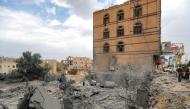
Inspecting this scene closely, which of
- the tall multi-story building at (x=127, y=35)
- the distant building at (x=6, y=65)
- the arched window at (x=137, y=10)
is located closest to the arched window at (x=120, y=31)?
the tall multi-story building at (x=127, y=35)

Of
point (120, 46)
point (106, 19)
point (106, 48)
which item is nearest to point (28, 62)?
point (106, 48)

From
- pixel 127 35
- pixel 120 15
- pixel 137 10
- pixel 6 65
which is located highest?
pixel 137 10

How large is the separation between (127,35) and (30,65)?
20286 millimetres

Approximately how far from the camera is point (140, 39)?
58.5 feet

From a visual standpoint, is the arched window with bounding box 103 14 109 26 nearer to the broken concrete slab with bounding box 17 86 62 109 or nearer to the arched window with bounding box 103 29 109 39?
the arched window with bounding box 103 29 109 39

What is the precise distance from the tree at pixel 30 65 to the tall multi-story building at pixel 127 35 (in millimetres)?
13725

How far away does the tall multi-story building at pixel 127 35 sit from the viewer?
16828 millimetres

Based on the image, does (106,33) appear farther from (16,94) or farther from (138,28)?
(16,94)

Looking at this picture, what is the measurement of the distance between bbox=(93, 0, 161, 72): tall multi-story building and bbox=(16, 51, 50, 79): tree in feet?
45.0

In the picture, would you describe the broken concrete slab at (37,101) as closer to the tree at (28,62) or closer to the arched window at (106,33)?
the arched window at (106,33)

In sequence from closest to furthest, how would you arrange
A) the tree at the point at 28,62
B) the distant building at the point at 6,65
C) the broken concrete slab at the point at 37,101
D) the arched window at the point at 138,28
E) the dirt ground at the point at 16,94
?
the broken concrete slab at the point at 37,101 → the dirt ground at the point at 16,94 → the arched window at the point at 138,28 → the tree at the point at 28,62 → the distant building at the point at 6,65

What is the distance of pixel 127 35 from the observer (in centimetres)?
1894

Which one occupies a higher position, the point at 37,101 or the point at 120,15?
the point at 120,15

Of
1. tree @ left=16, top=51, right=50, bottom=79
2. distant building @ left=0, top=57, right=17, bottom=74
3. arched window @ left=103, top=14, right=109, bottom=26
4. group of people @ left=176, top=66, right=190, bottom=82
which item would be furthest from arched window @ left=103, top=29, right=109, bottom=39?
distant building @ left=0, top=57, right=17, bottom=74
